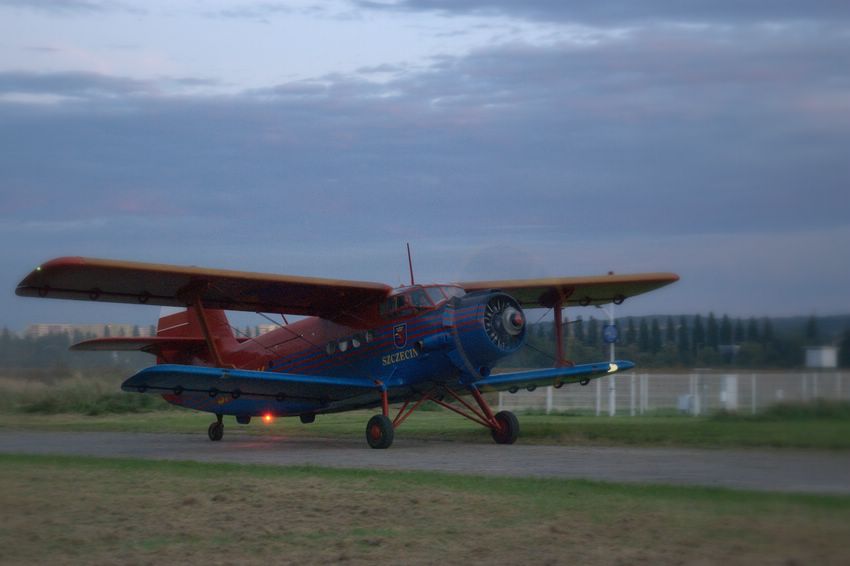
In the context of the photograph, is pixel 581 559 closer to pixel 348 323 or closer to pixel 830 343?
pixel 830 343

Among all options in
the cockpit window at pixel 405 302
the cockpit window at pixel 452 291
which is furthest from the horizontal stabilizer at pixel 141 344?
the cockpit window at pixel 452 291

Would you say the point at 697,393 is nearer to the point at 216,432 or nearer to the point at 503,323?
the point at 503,323

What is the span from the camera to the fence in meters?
7.93

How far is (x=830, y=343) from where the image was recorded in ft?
24.5

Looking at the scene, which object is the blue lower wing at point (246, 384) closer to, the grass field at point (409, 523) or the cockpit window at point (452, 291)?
the cockpit window at point (452, 291)

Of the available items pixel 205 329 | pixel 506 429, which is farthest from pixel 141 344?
pixel 506 429

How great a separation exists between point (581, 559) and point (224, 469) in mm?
7488

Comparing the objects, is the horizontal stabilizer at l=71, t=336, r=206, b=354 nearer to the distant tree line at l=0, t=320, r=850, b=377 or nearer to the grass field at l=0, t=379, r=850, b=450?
the grass field at l=0, t=379, r=850, b=450

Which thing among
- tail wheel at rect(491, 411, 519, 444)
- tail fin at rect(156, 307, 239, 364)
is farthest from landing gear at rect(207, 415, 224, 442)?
tail wheel at rect(491, 411, 519, 444)

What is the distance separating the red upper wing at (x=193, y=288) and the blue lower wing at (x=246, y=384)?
5.89ft

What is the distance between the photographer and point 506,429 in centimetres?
2022

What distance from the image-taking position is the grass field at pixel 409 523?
7871mm

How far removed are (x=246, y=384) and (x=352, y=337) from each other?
2594 millimetres

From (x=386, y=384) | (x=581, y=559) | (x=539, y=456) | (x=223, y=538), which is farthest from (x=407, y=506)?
(x=386, y=384)
